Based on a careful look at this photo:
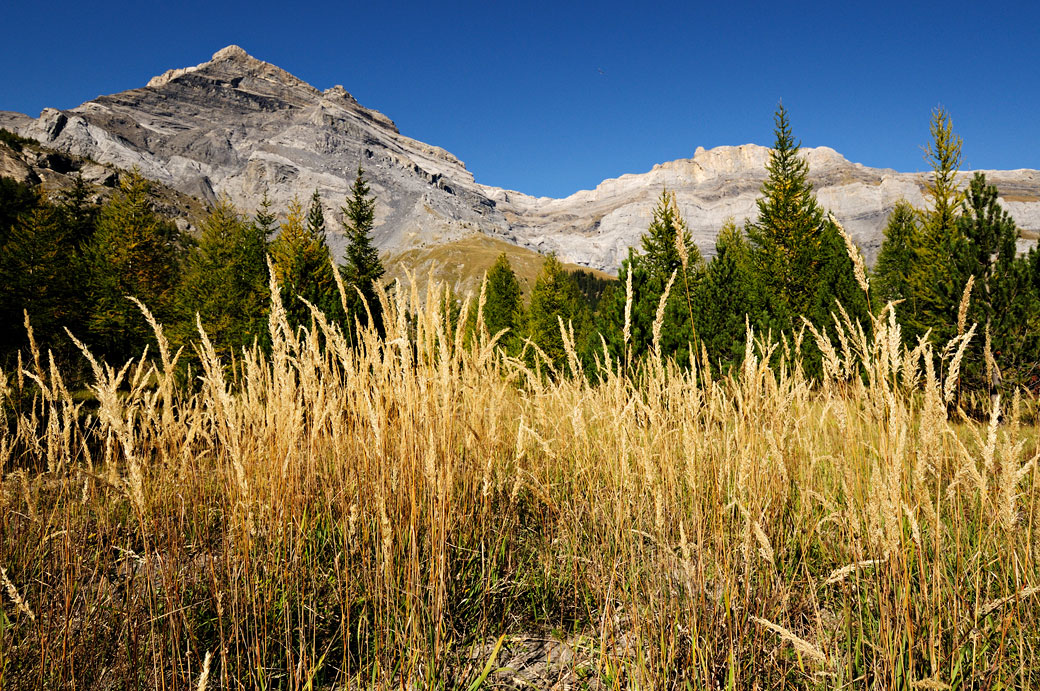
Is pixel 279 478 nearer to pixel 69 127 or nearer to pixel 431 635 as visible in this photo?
pixel 431 635

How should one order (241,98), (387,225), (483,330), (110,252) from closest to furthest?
(483,330) → (110,252) → (387,225) → (241,98)

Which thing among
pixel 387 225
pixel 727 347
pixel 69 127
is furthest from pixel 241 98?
pixel 727 347

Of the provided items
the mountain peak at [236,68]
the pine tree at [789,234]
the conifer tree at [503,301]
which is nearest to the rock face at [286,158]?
the mountain peak at [236,68]

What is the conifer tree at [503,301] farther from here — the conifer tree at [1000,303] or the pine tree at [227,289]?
the conifer tree at [1000,303]

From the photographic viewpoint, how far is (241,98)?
166500mm

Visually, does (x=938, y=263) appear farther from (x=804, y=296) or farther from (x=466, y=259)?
(x=466, y=259)

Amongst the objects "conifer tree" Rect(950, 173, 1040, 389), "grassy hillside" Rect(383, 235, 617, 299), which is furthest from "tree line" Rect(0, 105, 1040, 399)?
"grassy hillside" Rect(383, 235, 617, 299)

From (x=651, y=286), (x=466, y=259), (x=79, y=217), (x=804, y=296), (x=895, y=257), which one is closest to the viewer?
(x=651, y=286)

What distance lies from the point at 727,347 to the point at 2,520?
7.16 metres

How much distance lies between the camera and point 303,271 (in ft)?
43.8

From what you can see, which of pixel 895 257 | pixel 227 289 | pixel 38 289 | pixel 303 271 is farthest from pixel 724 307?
pixel 895 257

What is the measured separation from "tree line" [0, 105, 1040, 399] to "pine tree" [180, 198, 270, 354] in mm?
79

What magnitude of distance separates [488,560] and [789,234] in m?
13.5

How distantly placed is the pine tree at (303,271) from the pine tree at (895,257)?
20.3 m
